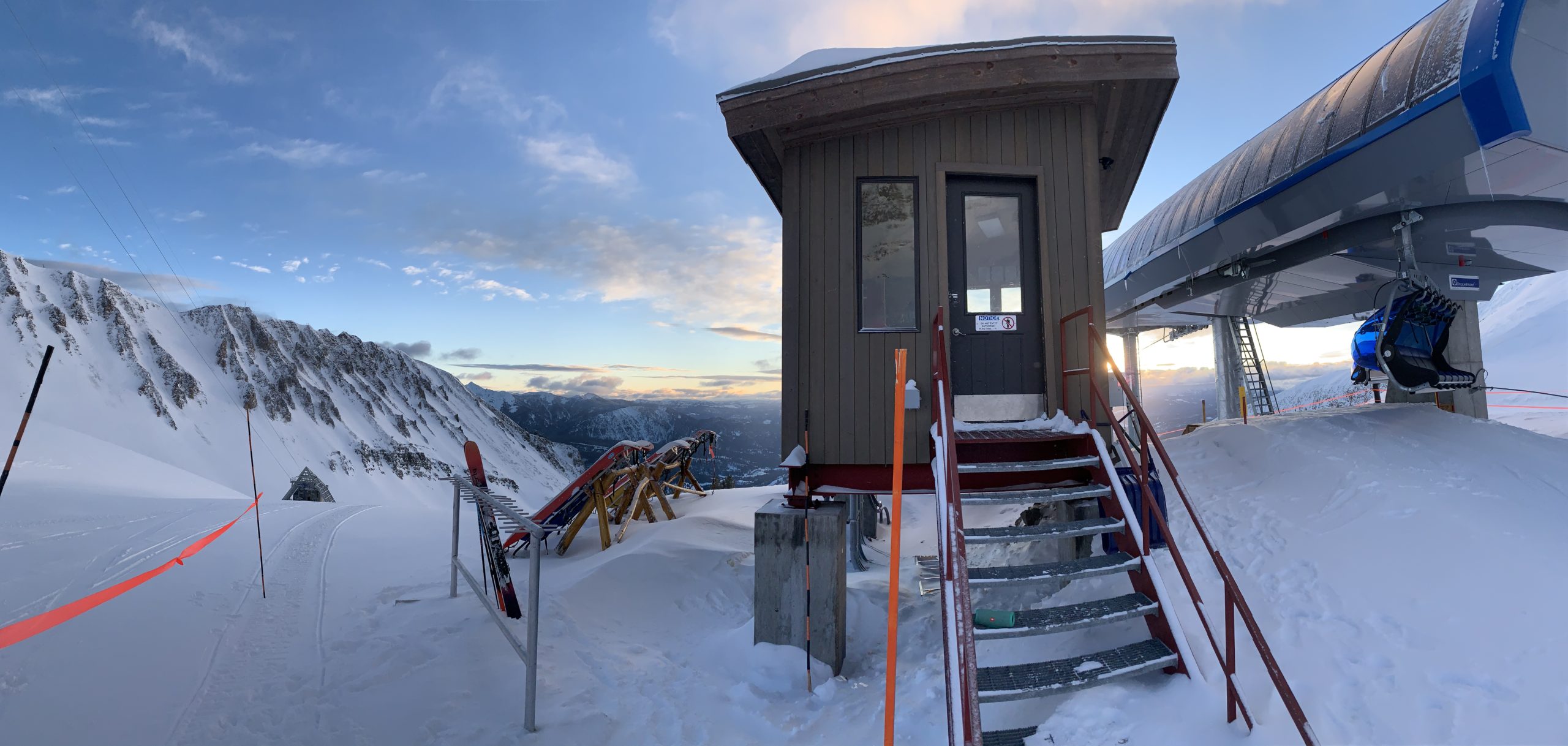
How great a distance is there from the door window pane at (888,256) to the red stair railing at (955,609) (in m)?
1.55

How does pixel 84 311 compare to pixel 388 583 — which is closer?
pixel 388 583

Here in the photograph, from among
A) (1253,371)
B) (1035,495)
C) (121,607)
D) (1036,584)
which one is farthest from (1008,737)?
(1253,371)

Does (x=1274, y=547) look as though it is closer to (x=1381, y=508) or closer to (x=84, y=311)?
(x=1381, y=508)

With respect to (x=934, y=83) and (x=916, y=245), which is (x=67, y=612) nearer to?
(x=916, y=245)

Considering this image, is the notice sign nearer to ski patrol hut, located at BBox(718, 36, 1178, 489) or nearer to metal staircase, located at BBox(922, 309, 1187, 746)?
ski patrol hut, located at BBox(718, 36, 1178, 489)

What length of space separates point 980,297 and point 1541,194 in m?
6.40

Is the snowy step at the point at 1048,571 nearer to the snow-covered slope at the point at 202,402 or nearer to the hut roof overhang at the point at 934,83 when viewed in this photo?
the hut roof overhang at the point at 934,83

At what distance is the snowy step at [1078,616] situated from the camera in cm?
360

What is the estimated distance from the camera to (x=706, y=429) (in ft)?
51.6

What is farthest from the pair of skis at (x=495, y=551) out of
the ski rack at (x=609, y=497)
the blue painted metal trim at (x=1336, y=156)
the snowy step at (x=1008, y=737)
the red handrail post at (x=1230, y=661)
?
the blue painted metal trim at (x=1336, y=156)

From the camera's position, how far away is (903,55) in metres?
5.36

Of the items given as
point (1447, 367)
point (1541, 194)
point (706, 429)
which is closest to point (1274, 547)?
point (1541, 194)

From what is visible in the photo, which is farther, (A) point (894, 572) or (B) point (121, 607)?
(B) point (121, 607)

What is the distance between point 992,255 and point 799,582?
3306 millimetres
